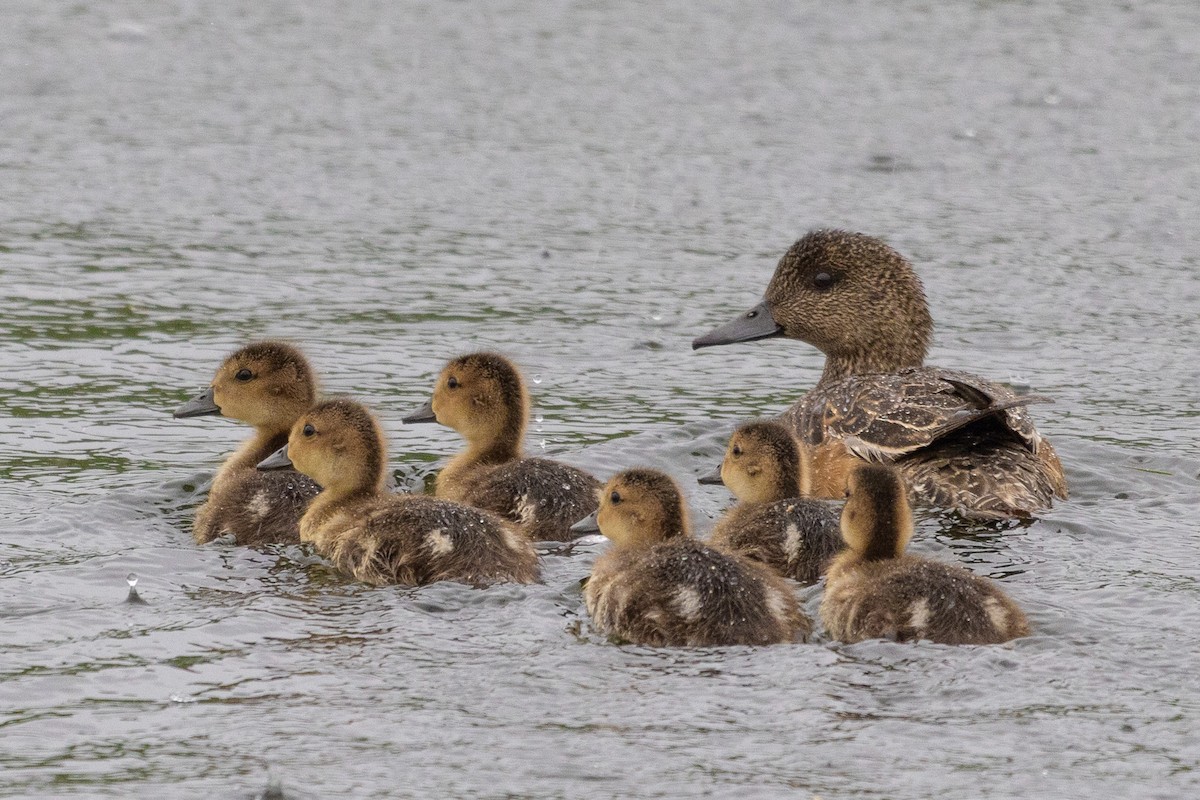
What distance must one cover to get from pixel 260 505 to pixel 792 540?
6.78 feet

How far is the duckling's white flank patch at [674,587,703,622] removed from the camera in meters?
6.13

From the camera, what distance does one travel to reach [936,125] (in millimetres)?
14359

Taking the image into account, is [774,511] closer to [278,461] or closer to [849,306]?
[278,461]

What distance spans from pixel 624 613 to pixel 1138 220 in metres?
7.24

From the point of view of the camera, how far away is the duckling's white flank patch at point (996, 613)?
605 cm

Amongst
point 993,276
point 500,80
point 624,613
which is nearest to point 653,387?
point 993,276

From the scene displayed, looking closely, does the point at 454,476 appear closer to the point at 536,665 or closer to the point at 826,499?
the point at 826,499

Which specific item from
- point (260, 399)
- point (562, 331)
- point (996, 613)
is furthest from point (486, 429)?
point (996, 613)

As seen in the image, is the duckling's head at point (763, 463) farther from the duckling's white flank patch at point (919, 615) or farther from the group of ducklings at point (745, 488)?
the duckling's white flank patch at point (919, 615)

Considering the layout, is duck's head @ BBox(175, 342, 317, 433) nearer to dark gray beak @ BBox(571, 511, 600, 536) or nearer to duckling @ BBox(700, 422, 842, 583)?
dark gray beak @ BBox(571, 511, 600, 536)

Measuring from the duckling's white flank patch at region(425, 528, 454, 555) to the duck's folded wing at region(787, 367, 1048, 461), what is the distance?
2028 millimetres

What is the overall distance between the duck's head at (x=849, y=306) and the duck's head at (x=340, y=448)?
2.08m

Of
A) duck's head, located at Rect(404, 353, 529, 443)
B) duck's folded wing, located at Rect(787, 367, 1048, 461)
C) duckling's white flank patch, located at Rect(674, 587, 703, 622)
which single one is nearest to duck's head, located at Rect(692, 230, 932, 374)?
duck's folded wing, located at Rect(787, 367, 1048, 461)

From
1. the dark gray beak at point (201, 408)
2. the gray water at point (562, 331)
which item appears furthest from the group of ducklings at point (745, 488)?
the gray water at point (562, 331)
